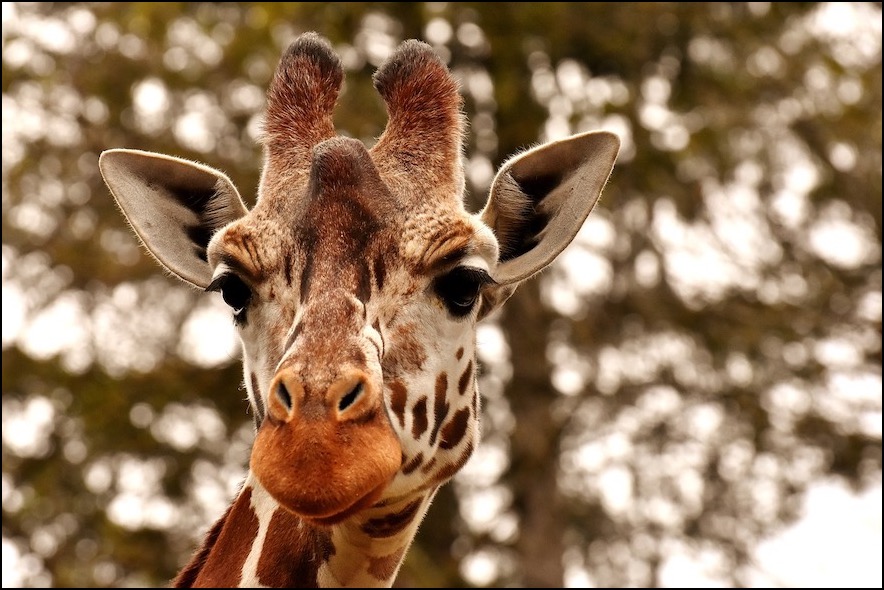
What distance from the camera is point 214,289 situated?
16.7 ft

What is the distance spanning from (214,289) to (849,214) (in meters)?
10.8

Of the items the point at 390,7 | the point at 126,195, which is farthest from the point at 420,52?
the point at 390,7

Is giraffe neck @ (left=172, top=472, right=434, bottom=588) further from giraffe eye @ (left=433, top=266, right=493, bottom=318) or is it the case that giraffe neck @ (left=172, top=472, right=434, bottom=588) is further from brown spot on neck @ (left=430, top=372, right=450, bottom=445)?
giraffe eye @ (left=433, top=266, right=493, bottom=318)

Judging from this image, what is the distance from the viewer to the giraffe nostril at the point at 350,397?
424 cm

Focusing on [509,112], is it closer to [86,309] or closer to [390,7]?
[390,7]

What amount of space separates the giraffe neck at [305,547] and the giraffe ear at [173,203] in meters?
1.11

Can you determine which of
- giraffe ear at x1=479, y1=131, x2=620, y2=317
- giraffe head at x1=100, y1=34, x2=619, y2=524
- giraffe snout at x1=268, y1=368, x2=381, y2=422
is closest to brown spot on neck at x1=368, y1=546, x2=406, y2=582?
giraffe head at x1=100, y1=34, x2=619, y2=524

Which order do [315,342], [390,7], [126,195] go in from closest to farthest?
1. [315,342]
2. [126,195]
3. [390,7]

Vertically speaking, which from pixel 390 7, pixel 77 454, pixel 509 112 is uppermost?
pixel 390 7

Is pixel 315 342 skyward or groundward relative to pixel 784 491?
skyward

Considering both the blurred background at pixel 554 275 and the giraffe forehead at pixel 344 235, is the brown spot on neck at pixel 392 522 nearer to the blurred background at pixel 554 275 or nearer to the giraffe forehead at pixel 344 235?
the giraffe forehead at pixel 344 235

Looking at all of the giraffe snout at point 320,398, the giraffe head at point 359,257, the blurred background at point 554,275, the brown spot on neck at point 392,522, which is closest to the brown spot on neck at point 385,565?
the brown spot on neck at point 392,522

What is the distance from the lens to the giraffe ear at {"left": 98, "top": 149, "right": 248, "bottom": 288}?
559cm

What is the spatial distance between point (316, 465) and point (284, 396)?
27 cm
